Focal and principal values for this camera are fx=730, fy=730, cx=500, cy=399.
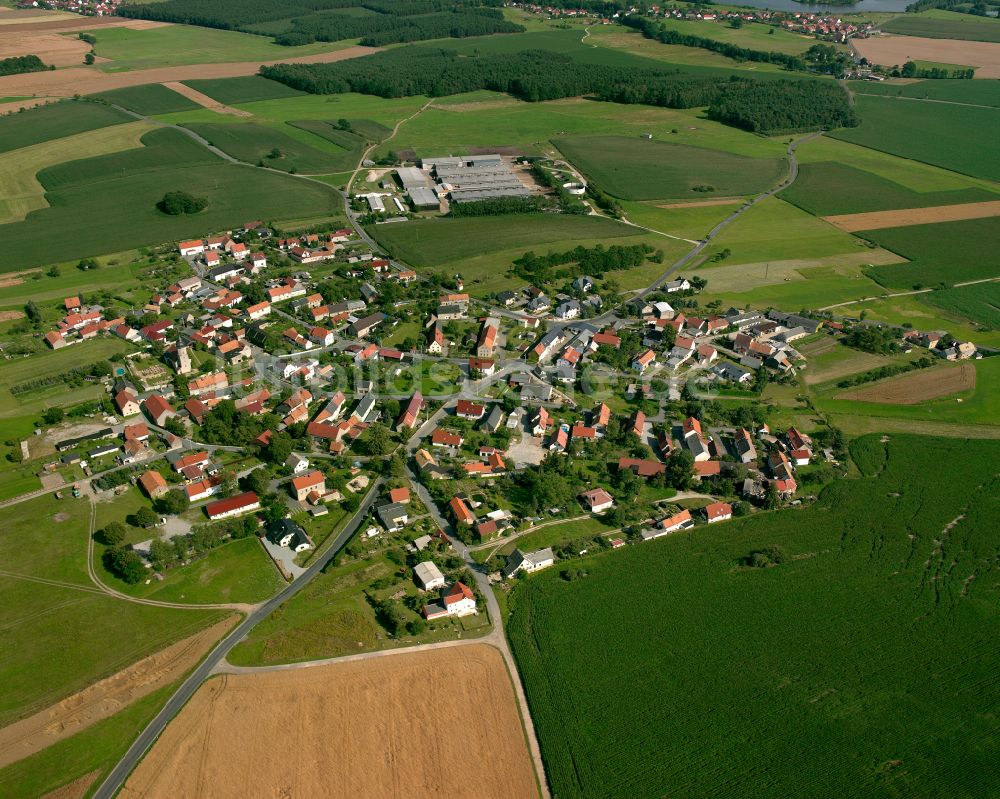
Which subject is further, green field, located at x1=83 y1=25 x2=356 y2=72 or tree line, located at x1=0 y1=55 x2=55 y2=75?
green field, located at x1=83 y1=25 x2=356 y2=72

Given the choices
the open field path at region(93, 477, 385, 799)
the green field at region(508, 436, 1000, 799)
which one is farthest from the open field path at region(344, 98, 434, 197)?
the green field at region(508, 436, 1000, 799)

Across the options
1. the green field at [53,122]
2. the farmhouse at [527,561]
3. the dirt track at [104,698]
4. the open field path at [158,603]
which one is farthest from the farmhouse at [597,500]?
the green field at [53,122]

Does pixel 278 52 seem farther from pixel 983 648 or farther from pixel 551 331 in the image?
pixel 983 648

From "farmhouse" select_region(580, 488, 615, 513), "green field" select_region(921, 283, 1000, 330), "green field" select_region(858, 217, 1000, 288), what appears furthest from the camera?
"green field" select_region(858, 217, 1000, 288)

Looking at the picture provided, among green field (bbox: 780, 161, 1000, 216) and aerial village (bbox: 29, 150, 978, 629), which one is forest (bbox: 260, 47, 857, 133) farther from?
aerial village (bbox: 29, 150, 978, 629)

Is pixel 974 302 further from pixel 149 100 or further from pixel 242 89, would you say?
pixel 149 100

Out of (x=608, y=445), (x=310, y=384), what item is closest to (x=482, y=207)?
(x=310, y=384)

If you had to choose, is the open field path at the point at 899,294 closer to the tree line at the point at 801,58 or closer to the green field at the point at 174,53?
the tree line at the point at 801,58
